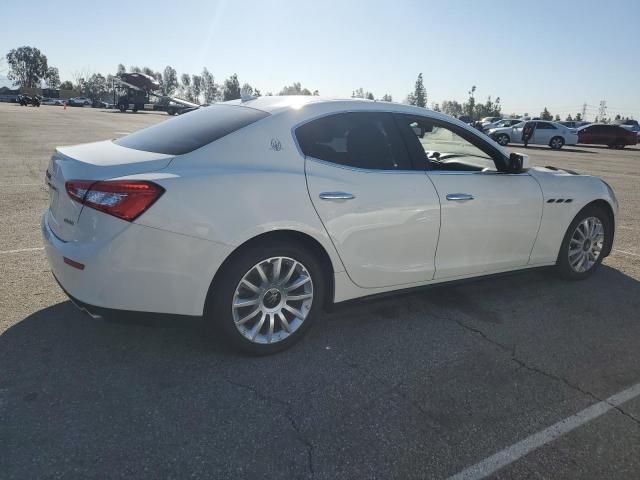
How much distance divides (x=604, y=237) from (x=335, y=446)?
152 inches

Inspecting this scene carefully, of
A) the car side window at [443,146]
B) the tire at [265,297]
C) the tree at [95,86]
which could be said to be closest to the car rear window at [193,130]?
the tire at [265,297]

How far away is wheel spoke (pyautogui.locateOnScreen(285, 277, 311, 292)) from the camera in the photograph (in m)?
3.09

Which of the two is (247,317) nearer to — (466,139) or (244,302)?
(244,302)

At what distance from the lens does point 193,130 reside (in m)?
3.23

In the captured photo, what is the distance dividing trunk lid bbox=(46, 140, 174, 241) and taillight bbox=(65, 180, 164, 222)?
8 cm

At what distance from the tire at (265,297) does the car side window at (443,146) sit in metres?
1.19

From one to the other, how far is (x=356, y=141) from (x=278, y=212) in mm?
853

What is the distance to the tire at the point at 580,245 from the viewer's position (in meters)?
4.58

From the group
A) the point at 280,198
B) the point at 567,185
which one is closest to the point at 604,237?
the point at 567,185

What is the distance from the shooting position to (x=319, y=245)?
3.13 metres

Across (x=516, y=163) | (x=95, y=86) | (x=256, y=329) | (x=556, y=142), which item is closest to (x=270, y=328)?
(x=256, y=329)

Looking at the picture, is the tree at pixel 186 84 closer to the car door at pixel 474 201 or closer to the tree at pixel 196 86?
the tree at pixel 196 86

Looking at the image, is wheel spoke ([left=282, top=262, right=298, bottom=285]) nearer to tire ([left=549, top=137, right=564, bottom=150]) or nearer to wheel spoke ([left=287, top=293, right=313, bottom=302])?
wheel spoke ([left=287, top=293, right=313, bottom=302])

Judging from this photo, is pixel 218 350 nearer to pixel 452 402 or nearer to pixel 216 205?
pixel 216 205
